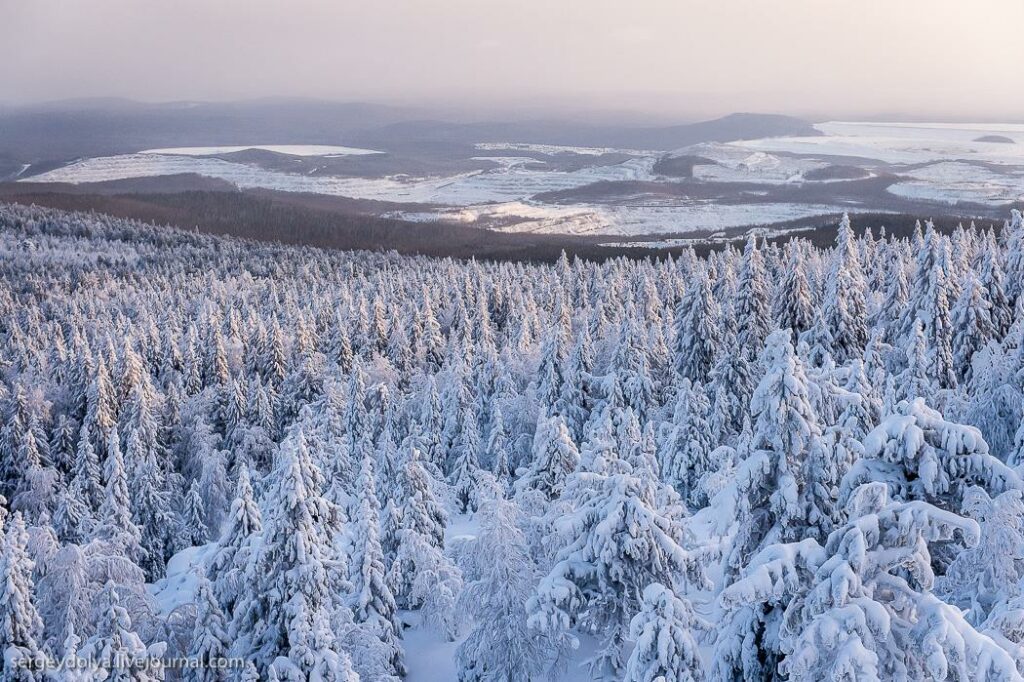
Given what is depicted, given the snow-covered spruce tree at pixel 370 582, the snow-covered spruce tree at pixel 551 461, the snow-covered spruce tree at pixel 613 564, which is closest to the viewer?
the snow-covered spruce tree at pixel 613 564

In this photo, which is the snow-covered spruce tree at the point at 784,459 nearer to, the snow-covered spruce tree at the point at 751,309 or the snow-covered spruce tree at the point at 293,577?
the snow-covered spruce tree at the point at 293,577

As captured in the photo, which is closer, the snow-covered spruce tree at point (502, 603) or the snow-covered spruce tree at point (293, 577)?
the snow-covered spruce tree at point (293, 577)

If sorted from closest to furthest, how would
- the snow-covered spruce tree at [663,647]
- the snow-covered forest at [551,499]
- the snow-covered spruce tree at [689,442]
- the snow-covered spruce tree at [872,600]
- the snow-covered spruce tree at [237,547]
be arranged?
the snow-covered spruce tree at [872,600], the snow-covered forest at [551,499], the snow-covered spruce tree at [663,647], the snow-covered spruce tree at [237,547], the snow-covered spruce tree at [689,442]

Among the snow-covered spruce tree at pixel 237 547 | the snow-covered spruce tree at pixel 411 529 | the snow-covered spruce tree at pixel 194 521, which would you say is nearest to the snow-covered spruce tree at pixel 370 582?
the snow-covered spruce tree at pixel 411 529

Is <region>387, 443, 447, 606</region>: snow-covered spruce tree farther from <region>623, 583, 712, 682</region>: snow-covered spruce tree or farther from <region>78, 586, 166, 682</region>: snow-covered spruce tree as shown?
Answer: <region>623, 583, 712, 682</region>: snow-covered spruce tree

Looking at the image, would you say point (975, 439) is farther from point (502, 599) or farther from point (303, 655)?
point (303, 655)

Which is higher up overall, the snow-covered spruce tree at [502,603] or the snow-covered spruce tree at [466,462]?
the snow-covered spruce tree at [502,603]

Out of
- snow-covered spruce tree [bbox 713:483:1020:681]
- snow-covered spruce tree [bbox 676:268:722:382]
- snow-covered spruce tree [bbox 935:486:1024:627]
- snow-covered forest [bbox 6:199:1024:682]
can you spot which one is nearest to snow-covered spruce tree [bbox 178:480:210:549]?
snow-covered forest [bbox 6:199:1024:682]
